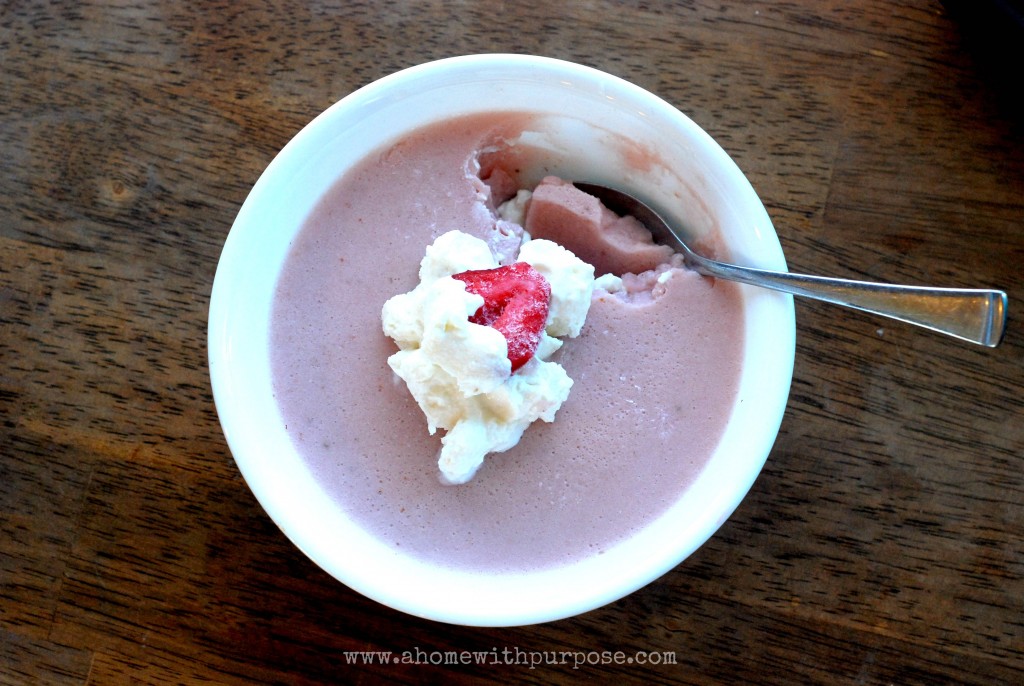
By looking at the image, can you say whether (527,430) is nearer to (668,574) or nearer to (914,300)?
(668,574)

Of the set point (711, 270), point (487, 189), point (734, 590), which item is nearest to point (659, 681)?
point (734, 590)

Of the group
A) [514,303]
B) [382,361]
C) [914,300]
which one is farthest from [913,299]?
[382,361]

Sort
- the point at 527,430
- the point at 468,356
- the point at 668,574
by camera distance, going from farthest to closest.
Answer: the point at 668,574
the point at 527,430
the point at 468,356

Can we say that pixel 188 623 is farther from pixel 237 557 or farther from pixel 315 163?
pixel 315 163

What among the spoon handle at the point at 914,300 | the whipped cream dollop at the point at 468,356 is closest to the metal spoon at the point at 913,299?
the spoon handle at the point at 914,300

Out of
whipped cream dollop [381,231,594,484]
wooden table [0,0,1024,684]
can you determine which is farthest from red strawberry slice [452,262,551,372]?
wooden table [0,0,1024,684]

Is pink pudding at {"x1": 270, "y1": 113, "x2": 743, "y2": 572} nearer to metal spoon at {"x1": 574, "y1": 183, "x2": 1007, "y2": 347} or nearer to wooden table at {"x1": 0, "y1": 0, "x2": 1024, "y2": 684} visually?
metal spoon at {"x1": 574, "y1": 183, "x2": 1007, "y2": 347}

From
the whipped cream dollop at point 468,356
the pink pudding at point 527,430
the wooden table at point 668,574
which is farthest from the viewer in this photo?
the wooden table at point 668,574

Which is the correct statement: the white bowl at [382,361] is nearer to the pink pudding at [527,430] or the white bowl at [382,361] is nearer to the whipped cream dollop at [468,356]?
the pink pudding at [527,430]
